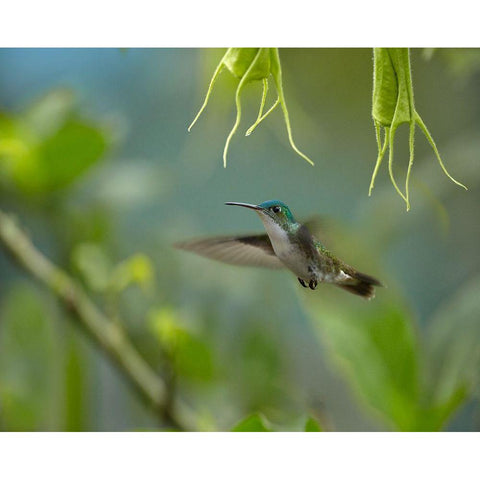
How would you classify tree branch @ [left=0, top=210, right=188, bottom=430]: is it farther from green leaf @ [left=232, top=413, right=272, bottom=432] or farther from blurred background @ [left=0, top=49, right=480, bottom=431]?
green leaf @ [left=232, top=413, right=272, bottom=432]

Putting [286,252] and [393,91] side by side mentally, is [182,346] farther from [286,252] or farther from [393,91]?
[393,91]

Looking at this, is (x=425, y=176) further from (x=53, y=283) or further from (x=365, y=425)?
(x=53, y=283)

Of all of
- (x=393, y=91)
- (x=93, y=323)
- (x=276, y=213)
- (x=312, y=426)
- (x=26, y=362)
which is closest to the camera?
(x=393, y=91)

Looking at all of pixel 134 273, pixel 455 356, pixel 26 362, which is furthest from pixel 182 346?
pixel 455 356

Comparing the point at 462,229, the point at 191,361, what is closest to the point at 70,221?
the point at 191,361

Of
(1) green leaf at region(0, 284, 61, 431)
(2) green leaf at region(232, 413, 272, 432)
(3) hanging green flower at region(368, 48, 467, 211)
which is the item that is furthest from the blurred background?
(3) hanging green flower at region(368, 48, 467, 211)

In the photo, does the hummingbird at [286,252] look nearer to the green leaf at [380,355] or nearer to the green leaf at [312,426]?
the green leaf at [380,355]
